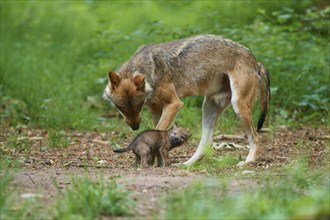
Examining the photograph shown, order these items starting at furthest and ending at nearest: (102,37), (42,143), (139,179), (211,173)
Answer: (102,37) → (42,143) → (211,173) → (139,179)

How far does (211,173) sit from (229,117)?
4832 mm

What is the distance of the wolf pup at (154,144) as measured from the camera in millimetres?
8875

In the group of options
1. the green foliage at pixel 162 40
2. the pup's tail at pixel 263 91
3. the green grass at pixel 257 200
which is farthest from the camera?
the green foliage at pixel 162 40

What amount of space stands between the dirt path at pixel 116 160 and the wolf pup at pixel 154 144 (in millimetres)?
199

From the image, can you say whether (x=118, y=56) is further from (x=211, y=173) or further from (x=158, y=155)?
(x=211, y=173)

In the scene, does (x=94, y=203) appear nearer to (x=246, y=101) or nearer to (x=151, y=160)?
(x=151, y=160)

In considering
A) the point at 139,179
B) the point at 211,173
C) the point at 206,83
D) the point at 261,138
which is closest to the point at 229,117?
the point at 261,138

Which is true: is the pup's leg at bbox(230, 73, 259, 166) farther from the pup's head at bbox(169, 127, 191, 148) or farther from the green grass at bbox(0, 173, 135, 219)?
the green grass at bbox(0, 173, 135, 219)

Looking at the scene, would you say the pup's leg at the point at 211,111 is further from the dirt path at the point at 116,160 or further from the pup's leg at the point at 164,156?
the pup's leg at the point at 164,156

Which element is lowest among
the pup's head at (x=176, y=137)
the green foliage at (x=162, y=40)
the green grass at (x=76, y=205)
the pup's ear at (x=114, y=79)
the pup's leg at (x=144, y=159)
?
the green foliage at (x=162, y=40)

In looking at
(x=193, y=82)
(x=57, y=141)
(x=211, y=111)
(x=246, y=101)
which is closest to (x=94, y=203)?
(x=246, y=101)

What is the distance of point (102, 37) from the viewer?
660 inches

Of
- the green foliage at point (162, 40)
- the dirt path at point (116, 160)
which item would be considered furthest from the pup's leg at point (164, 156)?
the green foliage at point (162, 40)

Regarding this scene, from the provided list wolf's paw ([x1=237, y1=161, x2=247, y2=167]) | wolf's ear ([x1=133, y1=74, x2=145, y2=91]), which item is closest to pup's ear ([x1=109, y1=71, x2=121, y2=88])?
wolf's ear ([x1=133, y1=74, x2=145, y2=91])
